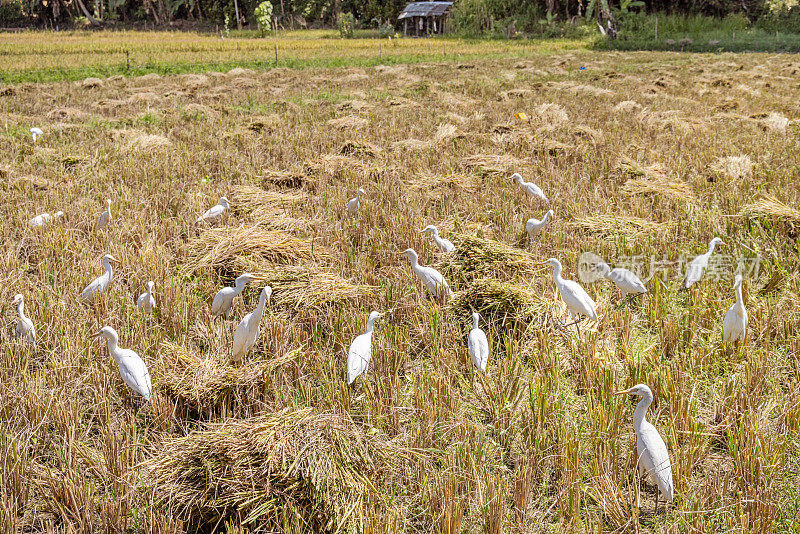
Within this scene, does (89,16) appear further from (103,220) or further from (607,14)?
(103,220)

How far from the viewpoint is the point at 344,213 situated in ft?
17.4

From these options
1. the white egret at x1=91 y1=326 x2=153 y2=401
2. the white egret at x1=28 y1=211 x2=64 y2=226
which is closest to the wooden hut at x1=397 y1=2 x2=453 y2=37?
the white egret at x1=28 y1=211 x2=64 y2=226

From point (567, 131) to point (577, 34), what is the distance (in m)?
33.1

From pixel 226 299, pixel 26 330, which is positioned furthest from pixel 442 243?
pixel 26 330

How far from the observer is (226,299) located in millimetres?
3307

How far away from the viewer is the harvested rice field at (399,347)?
1976 mm

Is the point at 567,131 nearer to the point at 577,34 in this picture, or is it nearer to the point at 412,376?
the point at 412,376

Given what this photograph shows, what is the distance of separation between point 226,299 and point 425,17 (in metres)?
51.8

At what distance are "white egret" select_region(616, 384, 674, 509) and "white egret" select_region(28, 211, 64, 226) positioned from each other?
4776 millimetres

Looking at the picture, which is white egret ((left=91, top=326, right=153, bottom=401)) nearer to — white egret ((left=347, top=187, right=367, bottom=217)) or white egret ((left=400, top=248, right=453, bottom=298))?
white egret ((left=400, top=248, right=453, bottom=298))

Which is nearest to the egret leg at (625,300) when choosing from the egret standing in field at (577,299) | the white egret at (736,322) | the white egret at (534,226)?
the egret standing in field at (577,299)

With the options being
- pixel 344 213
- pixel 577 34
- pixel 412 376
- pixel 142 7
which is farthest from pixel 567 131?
pixel 142 7

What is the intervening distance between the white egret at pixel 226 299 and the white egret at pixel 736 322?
2.60 m

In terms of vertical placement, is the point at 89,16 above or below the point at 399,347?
above
